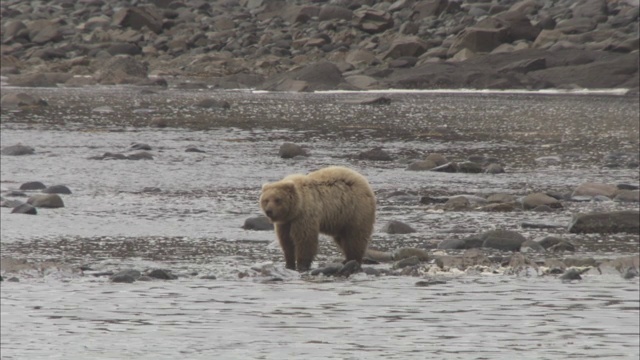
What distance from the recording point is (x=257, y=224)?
15.1 metres

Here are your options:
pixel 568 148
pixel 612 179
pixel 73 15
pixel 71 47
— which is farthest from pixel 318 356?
pixel 73 15

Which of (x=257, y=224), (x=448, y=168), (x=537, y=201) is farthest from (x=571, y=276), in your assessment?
(x=448, y=168)

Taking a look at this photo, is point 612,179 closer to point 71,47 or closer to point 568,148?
point 568,148

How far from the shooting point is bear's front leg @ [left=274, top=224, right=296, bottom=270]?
1245 cm

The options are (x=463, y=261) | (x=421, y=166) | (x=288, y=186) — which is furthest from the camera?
(x=421, y=166)

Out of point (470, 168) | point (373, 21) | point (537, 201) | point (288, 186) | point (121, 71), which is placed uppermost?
point (288, 186)

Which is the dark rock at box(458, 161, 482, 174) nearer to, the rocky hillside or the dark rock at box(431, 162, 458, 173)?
the dark rock at box(431, 162, 458, 173)

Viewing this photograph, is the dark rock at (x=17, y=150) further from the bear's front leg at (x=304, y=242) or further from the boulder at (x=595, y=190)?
the bear's front leg at (x=304, y=242)

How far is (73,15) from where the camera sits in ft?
216

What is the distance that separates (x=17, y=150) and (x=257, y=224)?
30.3ft

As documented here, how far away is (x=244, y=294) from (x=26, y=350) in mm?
2499

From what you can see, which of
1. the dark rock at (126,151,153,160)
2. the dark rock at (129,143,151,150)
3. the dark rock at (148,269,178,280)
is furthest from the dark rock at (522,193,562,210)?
the dark rock at (129,143,151,150)

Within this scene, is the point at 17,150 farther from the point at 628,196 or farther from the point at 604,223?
the point at 604,223

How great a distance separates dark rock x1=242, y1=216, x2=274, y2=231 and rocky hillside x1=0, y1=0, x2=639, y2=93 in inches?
1092
